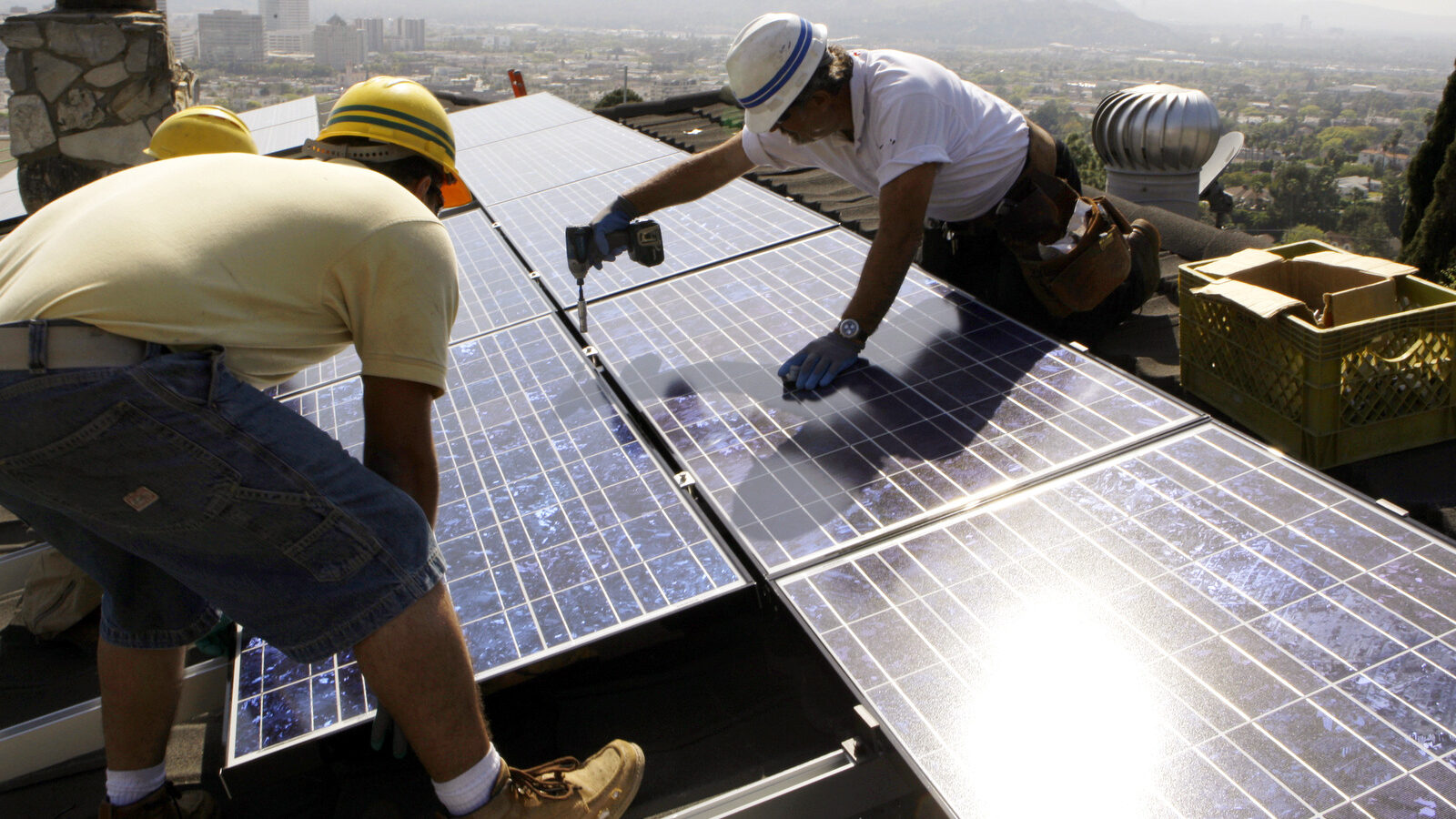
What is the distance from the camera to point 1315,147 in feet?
146

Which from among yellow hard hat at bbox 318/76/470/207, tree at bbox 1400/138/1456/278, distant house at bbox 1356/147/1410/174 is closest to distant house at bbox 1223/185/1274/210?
distant house at bbox 1356/147/1410/174

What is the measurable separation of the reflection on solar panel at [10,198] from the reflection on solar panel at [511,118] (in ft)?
12.3

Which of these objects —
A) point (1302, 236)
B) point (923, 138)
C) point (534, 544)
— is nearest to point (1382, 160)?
point (1302, 236)

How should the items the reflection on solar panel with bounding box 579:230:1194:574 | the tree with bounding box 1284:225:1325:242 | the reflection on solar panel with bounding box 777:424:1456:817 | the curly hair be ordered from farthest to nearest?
the tree with bounding box 1284:225:1325:242
the curly hair
the reflection on solar panel with bounding box 579:230:1194:574
the reflection on solar panel with bounding box 777:424:1456:817

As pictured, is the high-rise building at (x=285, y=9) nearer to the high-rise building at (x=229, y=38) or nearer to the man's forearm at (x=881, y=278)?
the high-rise building at (x=229, y=38)

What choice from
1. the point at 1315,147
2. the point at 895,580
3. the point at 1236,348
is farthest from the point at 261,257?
the point at 1315,147

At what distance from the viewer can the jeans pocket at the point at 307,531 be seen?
5.67 ft

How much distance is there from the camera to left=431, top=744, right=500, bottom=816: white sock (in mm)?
1902

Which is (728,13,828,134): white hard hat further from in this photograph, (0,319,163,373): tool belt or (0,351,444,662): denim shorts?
(0,319,163,373): tool belt

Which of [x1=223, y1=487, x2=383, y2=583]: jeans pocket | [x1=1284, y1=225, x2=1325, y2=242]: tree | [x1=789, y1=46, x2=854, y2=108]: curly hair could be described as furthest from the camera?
[x1=1284, y1=225, x2=1325, y2=242]: tree

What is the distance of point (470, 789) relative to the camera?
1909 mm

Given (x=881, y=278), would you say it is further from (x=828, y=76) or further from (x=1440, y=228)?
(x=1440, y=228)

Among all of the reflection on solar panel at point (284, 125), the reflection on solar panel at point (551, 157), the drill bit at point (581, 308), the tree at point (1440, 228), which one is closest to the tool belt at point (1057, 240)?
the drill bit at point (581, 308)

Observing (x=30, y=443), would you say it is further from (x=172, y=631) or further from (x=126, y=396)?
(x=172, y=631)
